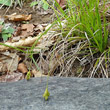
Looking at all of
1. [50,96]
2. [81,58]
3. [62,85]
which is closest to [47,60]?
[81,58]

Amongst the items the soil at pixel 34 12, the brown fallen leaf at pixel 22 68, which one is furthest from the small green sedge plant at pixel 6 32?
the brown fallen leaf at pixel 22 68

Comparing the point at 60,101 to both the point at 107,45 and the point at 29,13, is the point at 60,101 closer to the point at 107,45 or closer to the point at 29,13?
the point at 107,45

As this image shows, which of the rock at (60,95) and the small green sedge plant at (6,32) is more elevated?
the small green sedge plant at (6,32)

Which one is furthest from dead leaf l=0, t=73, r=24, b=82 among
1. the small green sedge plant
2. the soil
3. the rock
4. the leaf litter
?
the soil

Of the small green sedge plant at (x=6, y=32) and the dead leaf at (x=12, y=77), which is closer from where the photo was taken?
the dead leaf at (x=12, y=77)

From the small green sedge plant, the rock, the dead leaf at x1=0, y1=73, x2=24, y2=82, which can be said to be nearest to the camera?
the rock

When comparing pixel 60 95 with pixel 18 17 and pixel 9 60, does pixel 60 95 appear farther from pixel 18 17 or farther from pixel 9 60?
pixel 18 17

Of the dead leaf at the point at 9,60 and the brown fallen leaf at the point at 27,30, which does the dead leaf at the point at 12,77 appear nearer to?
the dead leaf at the point at 9,60

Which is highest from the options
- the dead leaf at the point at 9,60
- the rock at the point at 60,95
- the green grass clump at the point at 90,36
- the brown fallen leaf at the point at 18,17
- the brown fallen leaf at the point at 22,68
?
the brown fallen leaf at the point at 18,17

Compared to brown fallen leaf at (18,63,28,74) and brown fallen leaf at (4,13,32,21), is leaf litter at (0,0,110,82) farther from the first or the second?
brown fallen leaf at (4,13,32,21)
